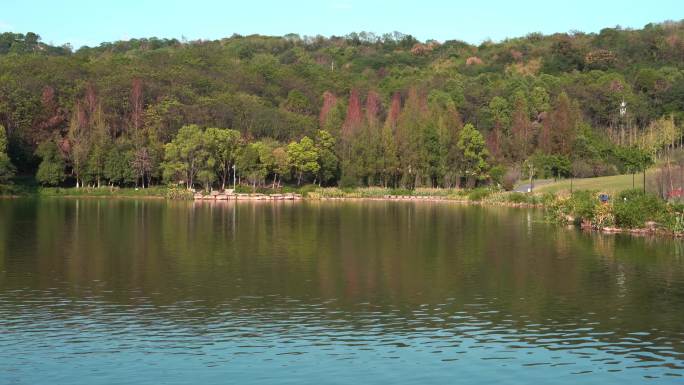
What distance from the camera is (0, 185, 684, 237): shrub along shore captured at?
118ft

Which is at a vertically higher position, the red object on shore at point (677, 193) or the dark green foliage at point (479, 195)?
the red object on shore at point (677, 193)

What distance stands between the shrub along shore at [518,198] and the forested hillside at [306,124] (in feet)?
7.35

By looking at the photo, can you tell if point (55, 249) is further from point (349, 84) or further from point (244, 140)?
point (349, 84)

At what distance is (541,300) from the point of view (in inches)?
791

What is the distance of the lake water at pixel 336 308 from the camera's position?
1390cm

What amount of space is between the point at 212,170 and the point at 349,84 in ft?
131

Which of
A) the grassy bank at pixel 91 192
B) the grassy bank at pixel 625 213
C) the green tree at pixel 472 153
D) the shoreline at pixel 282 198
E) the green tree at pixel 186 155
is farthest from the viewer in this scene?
the green tree at pixel 472 153

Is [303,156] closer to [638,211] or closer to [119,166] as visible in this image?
[119,166]

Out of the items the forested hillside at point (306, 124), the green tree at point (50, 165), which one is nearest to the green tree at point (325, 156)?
the forested hillside at point (306, 124)

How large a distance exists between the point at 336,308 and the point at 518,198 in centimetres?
4244

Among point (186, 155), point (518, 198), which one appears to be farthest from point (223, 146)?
point (518, 198)

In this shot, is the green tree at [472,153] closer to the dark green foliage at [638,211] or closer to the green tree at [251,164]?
the green tree at [251,164]

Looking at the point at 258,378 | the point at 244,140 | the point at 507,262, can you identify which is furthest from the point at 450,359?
the point at 244,140

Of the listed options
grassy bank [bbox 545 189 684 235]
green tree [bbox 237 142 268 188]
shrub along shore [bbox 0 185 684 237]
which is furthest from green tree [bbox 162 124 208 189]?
grassy bank [bbox 545 189 684 235]
